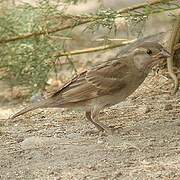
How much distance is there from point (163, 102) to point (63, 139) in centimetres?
142

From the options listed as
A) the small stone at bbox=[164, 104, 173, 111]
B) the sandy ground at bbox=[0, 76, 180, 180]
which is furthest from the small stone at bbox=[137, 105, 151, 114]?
the small stone at bbox=[164, 104, 173, 111]

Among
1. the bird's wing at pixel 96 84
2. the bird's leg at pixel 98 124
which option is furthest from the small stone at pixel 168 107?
the bird's leg at pixel 98 124

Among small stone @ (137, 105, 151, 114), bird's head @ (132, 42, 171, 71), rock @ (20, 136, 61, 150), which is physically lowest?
small stone @ (137, 105, 151, 114)

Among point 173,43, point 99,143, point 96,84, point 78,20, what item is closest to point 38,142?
point 99,143

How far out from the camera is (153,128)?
20.9 feet

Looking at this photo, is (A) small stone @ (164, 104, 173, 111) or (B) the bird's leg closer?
(B) the bird's leg

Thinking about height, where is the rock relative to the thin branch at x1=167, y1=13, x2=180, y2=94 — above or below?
below

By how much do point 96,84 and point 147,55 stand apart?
53 centimetres

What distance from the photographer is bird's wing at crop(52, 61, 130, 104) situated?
21.3 feet

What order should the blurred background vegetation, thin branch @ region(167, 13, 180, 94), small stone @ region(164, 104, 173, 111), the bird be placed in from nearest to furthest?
the bird
small stone @ region(164, 104, 173, 111)
thin branch @ region(167, 13, 180, 94)
the blurred background vegetation

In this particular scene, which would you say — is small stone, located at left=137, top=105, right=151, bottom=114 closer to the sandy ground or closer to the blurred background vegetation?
the sandy ground

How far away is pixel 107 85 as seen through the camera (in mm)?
6480

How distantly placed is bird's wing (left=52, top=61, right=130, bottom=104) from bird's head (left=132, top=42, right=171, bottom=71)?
12 cm

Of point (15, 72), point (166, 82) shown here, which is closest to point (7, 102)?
point (15, 72)
